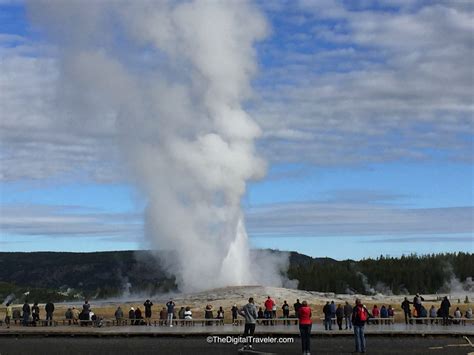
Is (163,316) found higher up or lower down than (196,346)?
higher up

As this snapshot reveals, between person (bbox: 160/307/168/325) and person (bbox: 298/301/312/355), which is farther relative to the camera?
person (bbox: 160/307/168/325)

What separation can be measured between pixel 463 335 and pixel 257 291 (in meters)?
36.5

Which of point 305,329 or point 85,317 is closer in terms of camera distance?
point 305,329

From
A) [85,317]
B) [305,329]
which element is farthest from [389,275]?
[305,329]

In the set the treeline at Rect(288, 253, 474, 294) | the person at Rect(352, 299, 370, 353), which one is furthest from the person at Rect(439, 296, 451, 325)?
the treeline at Rect(288, 253, 474, 294)

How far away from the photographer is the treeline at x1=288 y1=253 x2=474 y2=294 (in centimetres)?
11288

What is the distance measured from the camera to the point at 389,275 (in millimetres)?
120562

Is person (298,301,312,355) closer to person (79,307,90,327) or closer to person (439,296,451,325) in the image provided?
person (439,296,451,325)

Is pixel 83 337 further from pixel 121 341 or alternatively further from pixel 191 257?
pixel 191 257

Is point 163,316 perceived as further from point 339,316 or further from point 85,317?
point 339,316

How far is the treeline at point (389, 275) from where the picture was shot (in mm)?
112875

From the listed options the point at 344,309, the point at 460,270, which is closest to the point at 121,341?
the point at 344,309

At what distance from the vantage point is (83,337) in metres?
34.7

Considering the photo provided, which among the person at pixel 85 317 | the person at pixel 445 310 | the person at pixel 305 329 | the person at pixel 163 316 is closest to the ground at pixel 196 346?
the person at pixel 305 329
